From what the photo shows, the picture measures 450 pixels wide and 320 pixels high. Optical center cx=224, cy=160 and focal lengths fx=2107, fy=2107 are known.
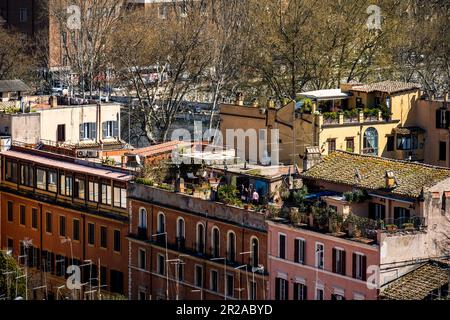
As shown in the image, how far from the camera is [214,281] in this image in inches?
1635

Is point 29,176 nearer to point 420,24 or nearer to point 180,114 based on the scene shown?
point 180,114

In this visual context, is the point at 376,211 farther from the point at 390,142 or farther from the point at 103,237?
the point at 390,142

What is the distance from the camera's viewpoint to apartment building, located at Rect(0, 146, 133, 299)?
44.9 metres

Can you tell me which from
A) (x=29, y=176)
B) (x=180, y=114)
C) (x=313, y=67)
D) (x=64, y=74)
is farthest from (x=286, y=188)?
(x=64, y=74)

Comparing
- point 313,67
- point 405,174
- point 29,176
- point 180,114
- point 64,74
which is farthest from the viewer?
point 64,74

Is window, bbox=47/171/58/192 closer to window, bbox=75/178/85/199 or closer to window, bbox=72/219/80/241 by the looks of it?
window, bbox=75/178/85/199

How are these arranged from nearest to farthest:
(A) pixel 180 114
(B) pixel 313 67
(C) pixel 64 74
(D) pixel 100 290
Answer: (D) pixel 100 290 → (B) pixel 313 67 → (A) pixel 180 114 → (C) pixel 64 74

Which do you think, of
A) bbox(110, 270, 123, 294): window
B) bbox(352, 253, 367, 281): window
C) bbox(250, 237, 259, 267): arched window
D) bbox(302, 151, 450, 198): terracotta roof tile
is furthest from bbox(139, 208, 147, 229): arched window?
bbox(352, 253, 367, 281): window

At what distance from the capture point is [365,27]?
65562mm

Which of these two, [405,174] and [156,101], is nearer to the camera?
[405,174]

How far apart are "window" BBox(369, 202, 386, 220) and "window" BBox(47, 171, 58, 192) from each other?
9785 millimetres

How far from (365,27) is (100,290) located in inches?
919

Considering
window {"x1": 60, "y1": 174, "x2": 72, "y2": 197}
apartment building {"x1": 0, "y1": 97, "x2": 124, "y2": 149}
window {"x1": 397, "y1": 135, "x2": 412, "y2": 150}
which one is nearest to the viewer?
window {"x1": 60, "y1": 174, "x2": 72, "y2": 197}

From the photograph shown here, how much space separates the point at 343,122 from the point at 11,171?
794cm
